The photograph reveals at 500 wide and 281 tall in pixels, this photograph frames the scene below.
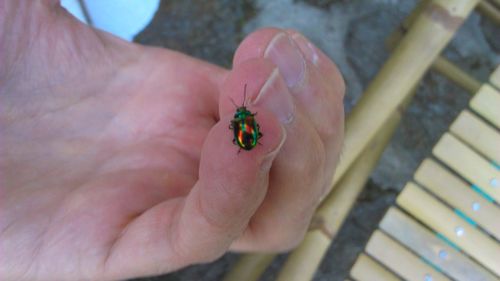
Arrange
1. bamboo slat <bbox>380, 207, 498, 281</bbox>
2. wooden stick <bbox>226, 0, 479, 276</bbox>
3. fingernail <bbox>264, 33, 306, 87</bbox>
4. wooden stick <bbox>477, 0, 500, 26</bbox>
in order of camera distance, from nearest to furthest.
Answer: fingernail <bbox>264, 33, 306, 87</bbox>
wooden stick <bbox>226, 0, 479, 276</bbox>
bamboo slat <bbox>380, 207, 498, 281</bbox>
wooden stick <bbox>477, 0, 500, 26</bbox>

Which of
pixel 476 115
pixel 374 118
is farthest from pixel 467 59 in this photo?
pixel 374 118

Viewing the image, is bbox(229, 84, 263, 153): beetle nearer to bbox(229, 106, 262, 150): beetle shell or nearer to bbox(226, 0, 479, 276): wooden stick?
bbox(229, 106, 262, 150): beetle shell

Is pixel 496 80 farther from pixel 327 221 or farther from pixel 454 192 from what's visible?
pixel 327 221

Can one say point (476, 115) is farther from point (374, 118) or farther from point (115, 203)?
point (115, 203)

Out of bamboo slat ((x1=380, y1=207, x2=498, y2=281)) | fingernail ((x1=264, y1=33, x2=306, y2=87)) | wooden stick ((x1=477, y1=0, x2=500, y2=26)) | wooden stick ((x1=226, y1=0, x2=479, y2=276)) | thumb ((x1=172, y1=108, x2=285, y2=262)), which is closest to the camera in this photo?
thumb ((x1=172, y1=108, x2=285, y2=262))

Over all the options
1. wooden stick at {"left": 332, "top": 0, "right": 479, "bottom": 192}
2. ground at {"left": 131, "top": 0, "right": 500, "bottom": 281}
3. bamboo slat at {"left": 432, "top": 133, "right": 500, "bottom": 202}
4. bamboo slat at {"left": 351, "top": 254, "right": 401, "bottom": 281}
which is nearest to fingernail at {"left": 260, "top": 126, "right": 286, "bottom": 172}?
wooden stick at {"left": 332, "top": 0, "right": 479, "bottom": 192}

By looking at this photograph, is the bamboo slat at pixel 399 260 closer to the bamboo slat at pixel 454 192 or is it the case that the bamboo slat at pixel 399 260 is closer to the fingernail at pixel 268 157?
the bamboo slat at pixel 454 192

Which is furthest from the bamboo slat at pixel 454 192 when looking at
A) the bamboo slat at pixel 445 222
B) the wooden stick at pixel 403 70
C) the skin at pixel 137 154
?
the skin at pixel 137 154
